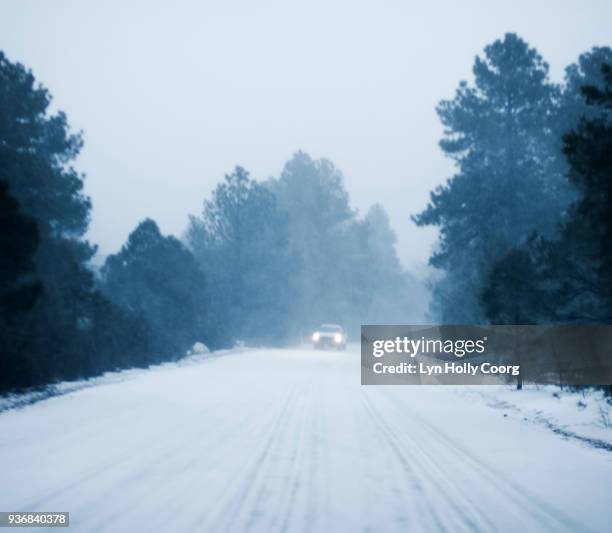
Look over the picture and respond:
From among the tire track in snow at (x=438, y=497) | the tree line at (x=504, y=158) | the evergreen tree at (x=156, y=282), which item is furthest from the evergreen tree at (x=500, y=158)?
the tire track in snow at (x=438, y=497)

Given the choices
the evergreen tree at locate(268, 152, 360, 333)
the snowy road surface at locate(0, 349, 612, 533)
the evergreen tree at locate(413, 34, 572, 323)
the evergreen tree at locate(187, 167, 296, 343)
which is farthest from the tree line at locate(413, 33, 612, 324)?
the evergreen tree at locate(268, 152, 360, 333)

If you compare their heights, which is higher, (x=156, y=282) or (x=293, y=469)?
(x=156, y=282)

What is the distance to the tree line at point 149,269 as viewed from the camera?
18156mm

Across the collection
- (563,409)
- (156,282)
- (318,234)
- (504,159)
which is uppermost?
(318,234)

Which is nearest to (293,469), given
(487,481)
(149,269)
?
(487,481)

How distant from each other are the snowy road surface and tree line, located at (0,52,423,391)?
484 cm

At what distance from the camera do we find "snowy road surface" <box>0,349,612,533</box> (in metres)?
6.05

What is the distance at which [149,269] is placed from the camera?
1464 inches

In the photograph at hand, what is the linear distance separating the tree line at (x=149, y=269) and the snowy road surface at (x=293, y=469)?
15.9 ft

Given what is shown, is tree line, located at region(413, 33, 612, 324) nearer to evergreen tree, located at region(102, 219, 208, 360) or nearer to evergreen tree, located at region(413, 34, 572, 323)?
evergreen tree, located at region(413, 34, 572, 323)

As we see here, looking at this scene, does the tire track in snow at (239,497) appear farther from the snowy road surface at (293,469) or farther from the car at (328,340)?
the car at (328,340)

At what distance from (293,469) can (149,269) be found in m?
30.6

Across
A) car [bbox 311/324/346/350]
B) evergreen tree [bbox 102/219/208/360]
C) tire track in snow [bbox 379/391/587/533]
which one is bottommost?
tire track in snow [bbox 379/391/587/533]

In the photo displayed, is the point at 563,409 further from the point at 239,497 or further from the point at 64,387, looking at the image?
the point at 64,387
